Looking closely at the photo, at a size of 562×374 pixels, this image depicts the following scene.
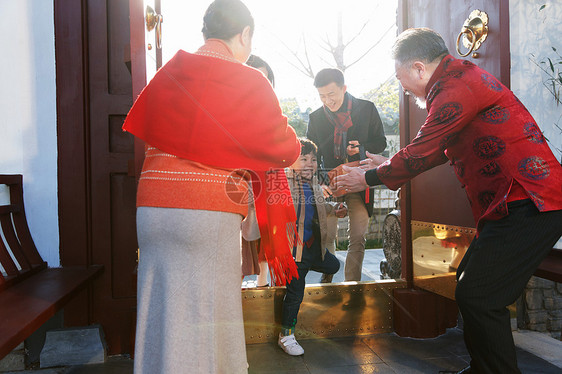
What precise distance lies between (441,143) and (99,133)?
2102 millimetres

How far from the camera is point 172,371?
1283mm

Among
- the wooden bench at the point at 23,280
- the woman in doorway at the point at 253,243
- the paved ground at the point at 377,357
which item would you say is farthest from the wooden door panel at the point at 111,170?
the woman in doorway at the point at 253,243

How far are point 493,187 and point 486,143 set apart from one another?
189mm

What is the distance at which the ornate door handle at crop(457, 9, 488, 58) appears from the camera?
2.32m

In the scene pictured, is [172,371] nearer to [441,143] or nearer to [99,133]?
[441,143]

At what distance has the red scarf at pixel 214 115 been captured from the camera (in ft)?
4.09

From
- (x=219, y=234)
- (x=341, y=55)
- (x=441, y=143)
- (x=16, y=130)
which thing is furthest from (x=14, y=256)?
(x=341, y=55)

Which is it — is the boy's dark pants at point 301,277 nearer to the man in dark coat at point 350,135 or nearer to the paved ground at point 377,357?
the paved ground at point 377,357

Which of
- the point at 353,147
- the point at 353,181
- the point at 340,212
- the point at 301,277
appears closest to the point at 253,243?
the point at 301,277

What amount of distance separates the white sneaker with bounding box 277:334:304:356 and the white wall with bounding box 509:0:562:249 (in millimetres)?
2011

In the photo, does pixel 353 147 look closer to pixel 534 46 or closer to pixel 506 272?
pixel 534 46

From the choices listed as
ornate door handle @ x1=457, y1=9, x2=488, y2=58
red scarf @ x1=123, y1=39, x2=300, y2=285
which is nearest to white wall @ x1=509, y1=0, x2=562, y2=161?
ornate door handle @ x1=457, y1=9, x2=488, y2=58

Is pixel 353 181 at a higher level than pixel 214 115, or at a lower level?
lower

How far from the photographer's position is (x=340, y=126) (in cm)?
383
